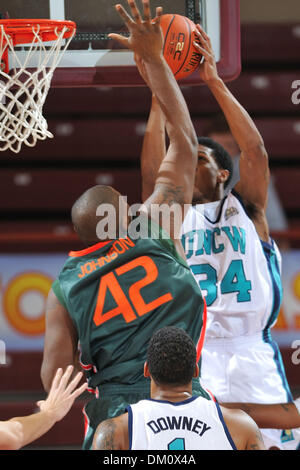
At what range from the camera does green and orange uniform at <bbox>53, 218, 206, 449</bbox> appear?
2508mm

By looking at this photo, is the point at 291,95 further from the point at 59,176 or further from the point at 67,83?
the point at 67,83

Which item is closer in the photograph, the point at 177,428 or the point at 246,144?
the point at 177,428

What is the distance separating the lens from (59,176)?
6176 millimetres

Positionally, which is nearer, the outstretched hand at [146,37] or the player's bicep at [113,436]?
the player's bicep at [113,436]

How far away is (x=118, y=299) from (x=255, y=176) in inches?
50.2

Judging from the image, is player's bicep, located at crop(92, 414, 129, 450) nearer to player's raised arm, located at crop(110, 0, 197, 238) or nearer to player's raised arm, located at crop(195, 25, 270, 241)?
player's raised arm, located at crop(110, 0, 197, 238)

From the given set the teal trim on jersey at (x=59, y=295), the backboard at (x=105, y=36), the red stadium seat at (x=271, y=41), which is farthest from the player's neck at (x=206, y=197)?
the red stadium seat at (x=271, y=41)

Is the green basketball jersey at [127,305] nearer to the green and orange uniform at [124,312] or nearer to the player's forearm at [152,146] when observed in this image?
the green and orange uniform at [124,312]

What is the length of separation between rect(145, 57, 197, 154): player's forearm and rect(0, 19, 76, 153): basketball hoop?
650 mm

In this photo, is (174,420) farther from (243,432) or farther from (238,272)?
(238,272)

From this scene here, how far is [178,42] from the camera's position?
10.6ft

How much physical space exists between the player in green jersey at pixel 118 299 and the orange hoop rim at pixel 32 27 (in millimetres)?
Answer: 796

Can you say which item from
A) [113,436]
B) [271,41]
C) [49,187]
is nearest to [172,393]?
[113,436]

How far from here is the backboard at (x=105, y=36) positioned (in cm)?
353
